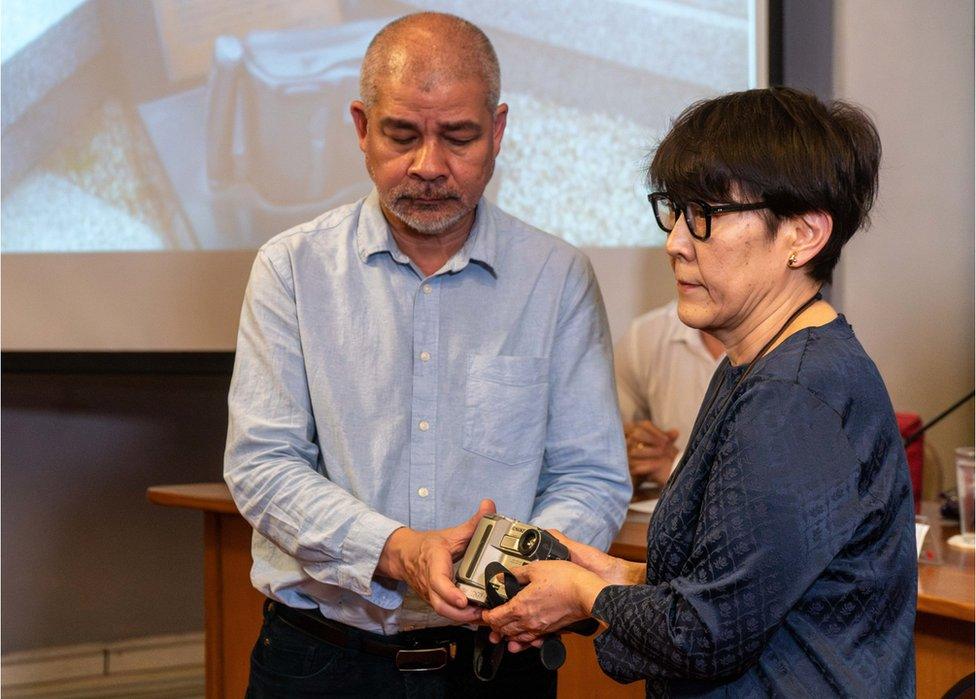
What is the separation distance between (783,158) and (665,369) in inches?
68.8

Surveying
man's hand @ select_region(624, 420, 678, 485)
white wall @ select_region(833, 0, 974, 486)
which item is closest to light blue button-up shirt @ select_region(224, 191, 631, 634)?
man's hand @ select_region(624, 420, 678, 485)

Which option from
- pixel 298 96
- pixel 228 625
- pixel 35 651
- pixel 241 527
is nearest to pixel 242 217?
pixel 298 96

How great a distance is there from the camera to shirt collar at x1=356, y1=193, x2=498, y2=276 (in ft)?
5.21

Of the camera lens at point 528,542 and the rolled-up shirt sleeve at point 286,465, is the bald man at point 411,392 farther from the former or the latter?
the camera lens at point 528,542

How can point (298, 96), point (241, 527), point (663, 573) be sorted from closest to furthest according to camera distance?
point (663, 573)
point (241, 527)
point (298, 96)

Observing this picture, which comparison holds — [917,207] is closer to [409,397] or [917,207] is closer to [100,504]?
[409,397]

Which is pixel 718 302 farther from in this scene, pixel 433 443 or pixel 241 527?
pixel 241 527

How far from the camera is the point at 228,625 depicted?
2363 millimetres

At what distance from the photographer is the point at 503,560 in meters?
1.27

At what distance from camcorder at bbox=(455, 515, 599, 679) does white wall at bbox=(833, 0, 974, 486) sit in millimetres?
1861

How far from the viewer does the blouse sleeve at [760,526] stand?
93 centimetres

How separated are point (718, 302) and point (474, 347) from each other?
560 mm

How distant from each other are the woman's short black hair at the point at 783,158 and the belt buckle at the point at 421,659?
0.74m

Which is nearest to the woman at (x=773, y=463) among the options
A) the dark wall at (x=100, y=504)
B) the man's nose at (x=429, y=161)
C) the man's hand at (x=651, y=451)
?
the man's nose at (x=429, y=161)
